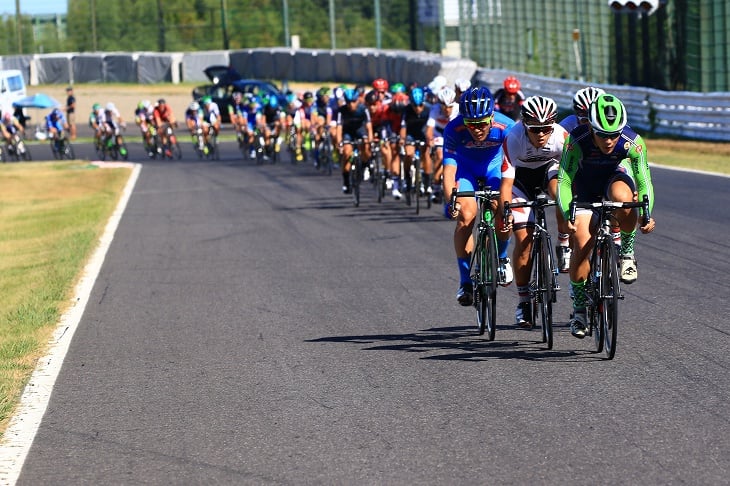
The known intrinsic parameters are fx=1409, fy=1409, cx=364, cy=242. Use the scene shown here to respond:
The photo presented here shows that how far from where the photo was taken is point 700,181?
22.6 metres

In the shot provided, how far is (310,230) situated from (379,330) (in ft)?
27.9

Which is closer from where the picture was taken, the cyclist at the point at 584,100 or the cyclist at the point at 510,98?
the cyclist at the point at 584,100

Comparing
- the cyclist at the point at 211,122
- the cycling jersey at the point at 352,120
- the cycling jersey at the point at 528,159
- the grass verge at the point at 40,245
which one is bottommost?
the grass verge at the point at 40,245

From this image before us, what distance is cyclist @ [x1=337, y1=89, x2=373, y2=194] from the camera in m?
22.6

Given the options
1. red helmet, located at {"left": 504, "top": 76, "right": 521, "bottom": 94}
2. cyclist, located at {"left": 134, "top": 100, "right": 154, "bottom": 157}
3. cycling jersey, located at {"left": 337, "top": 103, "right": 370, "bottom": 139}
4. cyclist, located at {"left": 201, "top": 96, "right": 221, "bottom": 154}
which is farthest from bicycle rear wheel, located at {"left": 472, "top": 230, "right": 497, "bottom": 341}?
cyclist, located at {"left": 134, "top": 100, "right": 154, "bottom": 157}

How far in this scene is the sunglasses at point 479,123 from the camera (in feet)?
33.3

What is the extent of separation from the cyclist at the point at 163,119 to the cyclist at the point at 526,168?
30035 mm

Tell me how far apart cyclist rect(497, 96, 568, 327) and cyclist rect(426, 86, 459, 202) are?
562 centimetres

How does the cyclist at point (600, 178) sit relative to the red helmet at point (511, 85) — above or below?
below

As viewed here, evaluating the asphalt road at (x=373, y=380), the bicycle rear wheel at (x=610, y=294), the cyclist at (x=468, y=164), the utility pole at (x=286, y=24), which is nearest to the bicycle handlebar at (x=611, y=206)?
the bicycle rear wheel at (x=610, y=294)

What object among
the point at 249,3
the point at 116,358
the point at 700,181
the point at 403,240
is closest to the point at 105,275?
the point at 403,240

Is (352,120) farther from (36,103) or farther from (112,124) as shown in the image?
(36,103)

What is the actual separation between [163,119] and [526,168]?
31.2 metres

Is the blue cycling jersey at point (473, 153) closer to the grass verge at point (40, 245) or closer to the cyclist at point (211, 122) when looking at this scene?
the grass verge at point (40, 245)
